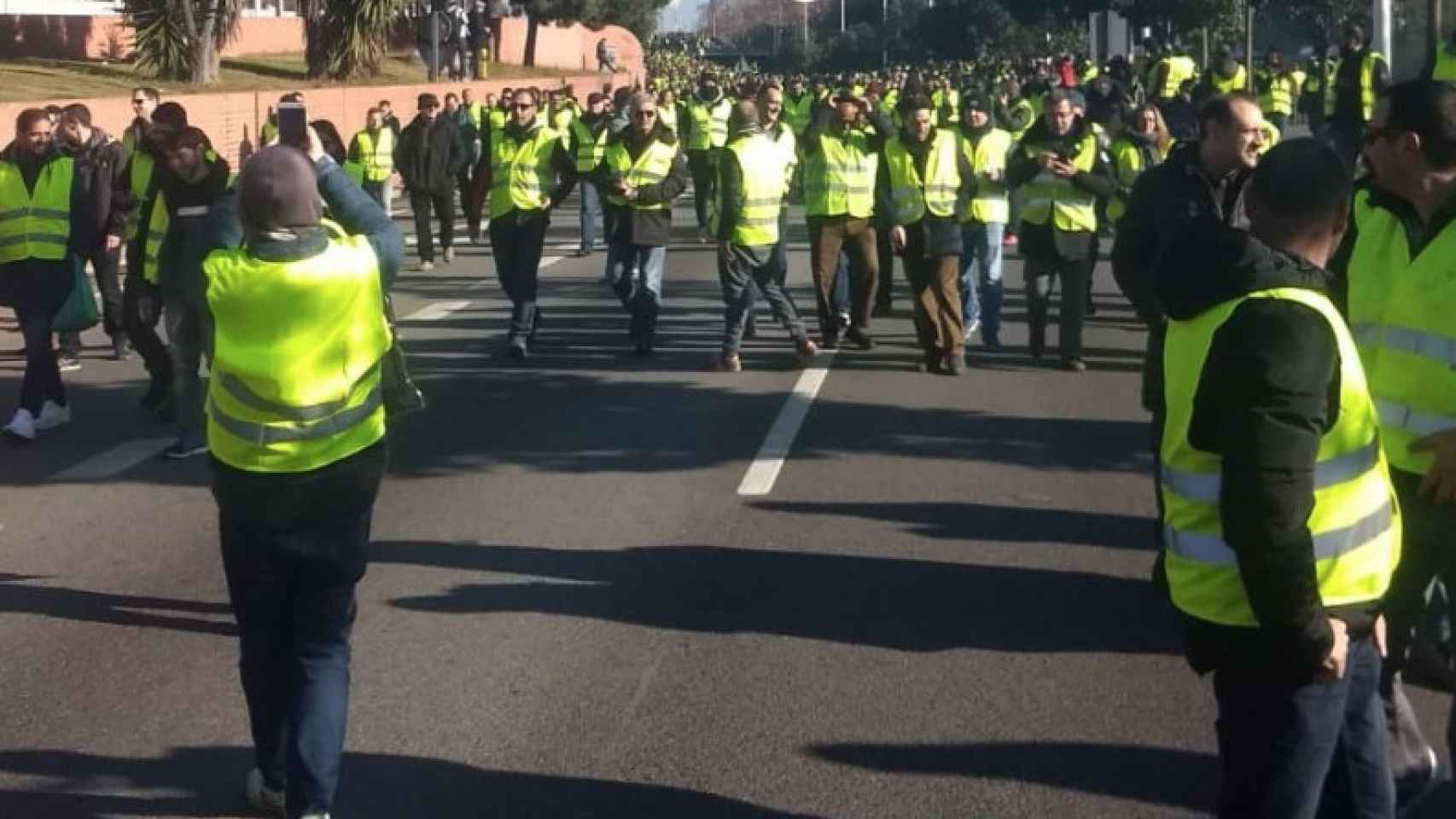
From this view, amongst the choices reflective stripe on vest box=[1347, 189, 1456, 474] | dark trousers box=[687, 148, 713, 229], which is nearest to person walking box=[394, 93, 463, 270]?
dark trousers box=[687, 148, 713, 229]

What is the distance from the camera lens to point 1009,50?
2424 inches

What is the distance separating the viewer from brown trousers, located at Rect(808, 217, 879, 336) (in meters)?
15.7

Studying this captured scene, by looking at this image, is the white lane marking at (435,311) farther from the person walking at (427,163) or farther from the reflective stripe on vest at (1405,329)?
the reflective stripe on vest at (1405,329)

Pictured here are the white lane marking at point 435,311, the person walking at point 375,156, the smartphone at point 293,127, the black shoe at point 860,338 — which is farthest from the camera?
the person walking at point 375,156

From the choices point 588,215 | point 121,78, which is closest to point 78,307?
point 588,215

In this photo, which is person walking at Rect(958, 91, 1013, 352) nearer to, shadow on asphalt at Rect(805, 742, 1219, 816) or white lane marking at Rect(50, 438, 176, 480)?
white lane marking at Rect(50, 438, 176, 480)

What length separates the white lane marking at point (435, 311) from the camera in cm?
1881

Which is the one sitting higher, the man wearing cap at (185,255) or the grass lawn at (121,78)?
the grass lawn at (121,78)

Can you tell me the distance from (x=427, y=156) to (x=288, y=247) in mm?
17497

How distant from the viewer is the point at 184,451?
12164 mm

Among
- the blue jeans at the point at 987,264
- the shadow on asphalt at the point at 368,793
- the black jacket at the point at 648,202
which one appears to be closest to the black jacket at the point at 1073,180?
the blue jeans at the point at 987,264

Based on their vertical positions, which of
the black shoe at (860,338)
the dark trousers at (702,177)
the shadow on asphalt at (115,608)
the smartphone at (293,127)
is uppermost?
the smartphone at (293,127)

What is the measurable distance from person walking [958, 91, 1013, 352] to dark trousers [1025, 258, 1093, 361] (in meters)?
0.62

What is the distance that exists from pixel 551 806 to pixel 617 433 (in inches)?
257
